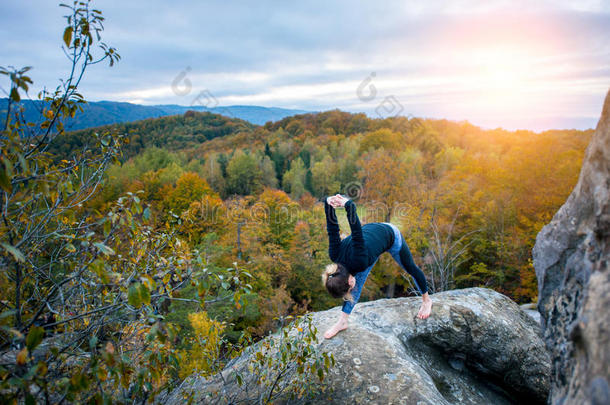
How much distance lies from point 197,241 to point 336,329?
29.8 metres

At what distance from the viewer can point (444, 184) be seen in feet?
86.1

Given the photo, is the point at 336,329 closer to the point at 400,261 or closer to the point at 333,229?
the point at 400,261

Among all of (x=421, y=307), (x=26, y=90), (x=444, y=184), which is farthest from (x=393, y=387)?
(x=444, y=184)

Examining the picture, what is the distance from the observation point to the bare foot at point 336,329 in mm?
4926

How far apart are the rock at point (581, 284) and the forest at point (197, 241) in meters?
2.03

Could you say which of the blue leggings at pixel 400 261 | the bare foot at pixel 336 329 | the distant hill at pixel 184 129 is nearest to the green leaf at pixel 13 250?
the blue leggings at pixel 400 261

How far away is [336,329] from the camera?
502cm

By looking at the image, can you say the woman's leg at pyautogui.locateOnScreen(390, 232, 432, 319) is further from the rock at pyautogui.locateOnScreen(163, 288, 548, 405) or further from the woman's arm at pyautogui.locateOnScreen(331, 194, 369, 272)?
the woman's arm at pyautogui.locateOnScreen(331, 194, 369, 272)

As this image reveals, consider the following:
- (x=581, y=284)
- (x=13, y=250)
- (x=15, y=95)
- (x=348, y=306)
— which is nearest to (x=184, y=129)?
(x=348, y=306)

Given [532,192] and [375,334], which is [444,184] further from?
[375,334]

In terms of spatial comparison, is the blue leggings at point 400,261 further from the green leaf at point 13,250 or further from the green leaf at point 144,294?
the green leaf at point 13,250

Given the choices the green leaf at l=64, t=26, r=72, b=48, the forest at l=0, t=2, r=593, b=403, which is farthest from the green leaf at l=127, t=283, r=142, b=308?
the green leaf at l=64, t=26, r=72, b=48

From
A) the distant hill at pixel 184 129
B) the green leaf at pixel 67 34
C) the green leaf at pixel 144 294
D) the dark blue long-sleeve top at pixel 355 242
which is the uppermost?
the distant hill at pixel 184 129

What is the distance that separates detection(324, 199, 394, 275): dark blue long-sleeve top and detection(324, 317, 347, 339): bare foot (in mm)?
1361
